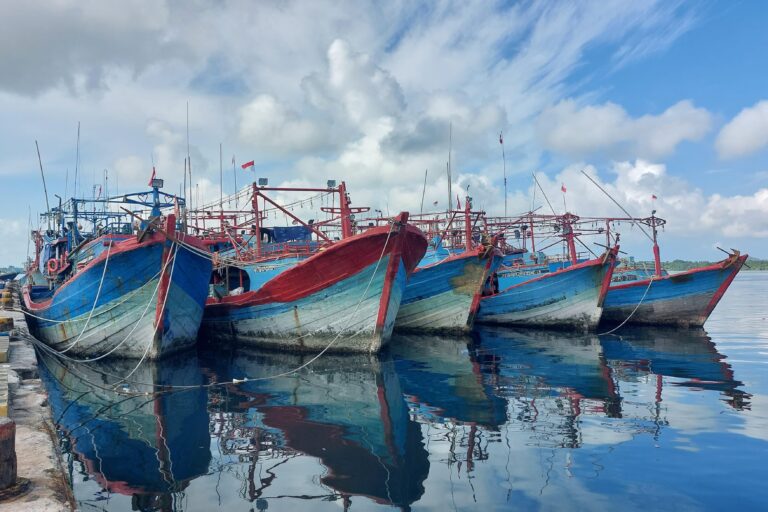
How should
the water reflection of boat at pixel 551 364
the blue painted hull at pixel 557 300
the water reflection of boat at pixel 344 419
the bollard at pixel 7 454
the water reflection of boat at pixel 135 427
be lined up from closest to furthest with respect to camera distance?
the bollard at pixel 7 454 → the water reflection of boat at pixel 344 419 → the water reflection of boat at pixel 135 427 → the water reflection of boat at pixel 551 364 → the blue painted hull at pixel 557 300

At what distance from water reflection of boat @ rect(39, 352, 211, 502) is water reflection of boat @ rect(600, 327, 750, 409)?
853cm

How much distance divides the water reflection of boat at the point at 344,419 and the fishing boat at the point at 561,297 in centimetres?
1005

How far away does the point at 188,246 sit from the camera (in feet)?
45.8

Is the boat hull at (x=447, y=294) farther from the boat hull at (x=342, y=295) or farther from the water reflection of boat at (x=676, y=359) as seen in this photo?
the water reflection of boat at (x=676, y=359)

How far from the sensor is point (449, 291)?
2022cm

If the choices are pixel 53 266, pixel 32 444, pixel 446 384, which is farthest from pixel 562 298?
pixel 53 266

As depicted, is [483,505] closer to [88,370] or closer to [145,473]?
[145,473]

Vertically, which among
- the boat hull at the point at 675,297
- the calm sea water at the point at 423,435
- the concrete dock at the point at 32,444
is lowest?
the calm sea water at the point at 423,435

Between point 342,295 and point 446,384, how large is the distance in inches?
181

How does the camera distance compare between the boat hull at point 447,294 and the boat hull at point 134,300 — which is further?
the boat hull at point 447,294

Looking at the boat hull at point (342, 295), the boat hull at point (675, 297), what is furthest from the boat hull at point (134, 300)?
the boat hull at point (675, 297)

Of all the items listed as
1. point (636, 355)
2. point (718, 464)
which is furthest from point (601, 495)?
point (636, 355)

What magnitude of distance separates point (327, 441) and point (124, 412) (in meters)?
4.25

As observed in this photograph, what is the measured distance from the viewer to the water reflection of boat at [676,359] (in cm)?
1121
